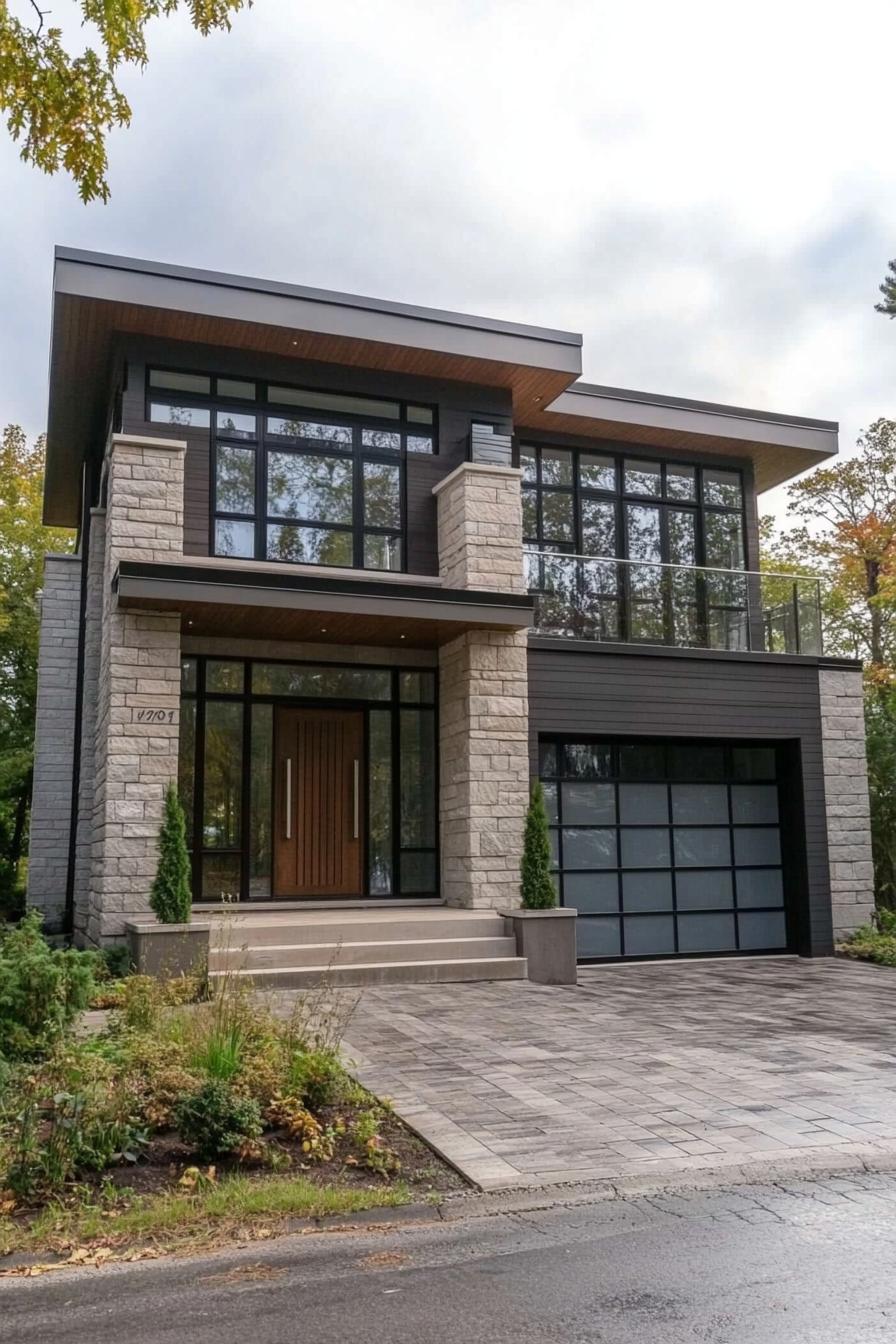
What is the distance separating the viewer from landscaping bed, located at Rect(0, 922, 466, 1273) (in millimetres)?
4535

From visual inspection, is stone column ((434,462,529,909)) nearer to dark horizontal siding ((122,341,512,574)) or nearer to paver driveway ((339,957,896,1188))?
dark horizontal siding ((122,341,512,574))

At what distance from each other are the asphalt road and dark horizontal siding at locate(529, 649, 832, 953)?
8355 mm

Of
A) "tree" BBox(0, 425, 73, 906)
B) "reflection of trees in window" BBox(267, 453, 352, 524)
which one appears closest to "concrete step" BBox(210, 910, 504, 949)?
"reflection of trees in window" BBox(267, 453, 352, 524)

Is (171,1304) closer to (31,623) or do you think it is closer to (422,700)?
(422,700)

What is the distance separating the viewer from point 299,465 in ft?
42.4

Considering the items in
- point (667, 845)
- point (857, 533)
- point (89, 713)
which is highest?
point (857, 533)

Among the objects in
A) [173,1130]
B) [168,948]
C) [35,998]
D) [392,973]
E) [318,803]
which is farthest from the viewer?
[318,803]

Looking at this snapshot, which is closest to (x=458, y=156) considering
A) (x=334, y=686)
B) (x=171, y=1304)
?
(x=334, y=686)

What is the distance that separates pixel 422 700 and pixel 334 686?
1.09m

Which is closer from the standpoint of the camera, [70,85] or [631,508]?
[70,85]

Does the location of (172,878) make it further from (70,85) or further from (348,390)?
(70,85)

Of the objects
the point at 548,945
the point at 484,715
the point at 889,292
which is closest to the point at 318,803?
the point at 484,715

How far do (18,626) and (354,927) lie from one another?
13.6 meters

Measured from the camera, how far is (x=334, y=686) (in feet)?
42.7
